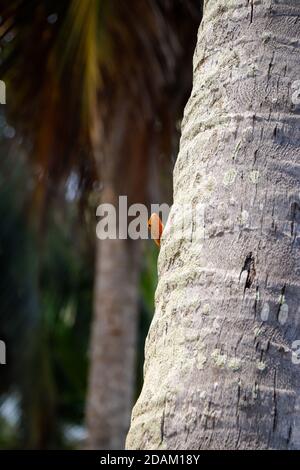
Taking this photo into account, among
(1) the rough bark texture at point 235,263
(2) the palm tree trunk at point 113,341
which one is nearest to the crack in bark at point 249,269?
(1) the rough bark texture at point 235,263

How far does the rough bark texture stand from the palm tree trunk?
3436 mm

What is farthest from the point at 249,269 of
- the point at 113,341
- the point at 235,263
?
the point at 113,341

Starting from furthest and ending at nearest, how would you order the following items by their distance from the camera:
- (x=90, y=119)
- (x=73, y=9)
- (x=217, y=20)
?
(x=90, y=119), (x=73, y=9), (x=217, y=20)

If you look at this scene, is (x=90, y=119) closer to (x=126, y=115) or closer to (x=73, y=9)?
(x=126, y=115)

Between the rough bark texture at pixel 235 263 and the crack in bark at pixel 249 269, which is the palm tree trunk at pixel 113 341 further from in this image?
the crack in bark at pixel 249 269

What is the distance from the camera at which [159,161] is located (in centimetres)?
474

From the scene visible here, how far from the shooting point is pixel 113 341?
522 centimetres

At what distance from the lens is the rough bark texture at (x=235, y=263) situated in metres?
1.46

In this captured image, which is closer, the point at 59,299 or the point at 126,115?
the point at 126,115

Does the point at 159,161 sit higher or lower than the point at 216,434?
higher

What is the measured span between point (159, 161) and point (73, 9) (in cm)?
126

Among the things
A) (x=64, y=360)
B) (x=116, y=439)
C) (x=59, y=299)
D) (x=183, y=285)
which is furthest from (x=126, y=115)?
(x=64, y=360)

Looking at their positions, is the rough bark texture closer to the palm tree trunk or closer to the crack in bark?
the crack in bark

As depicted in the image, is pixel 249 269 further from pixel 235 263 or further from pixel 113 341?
pixel 113 341
